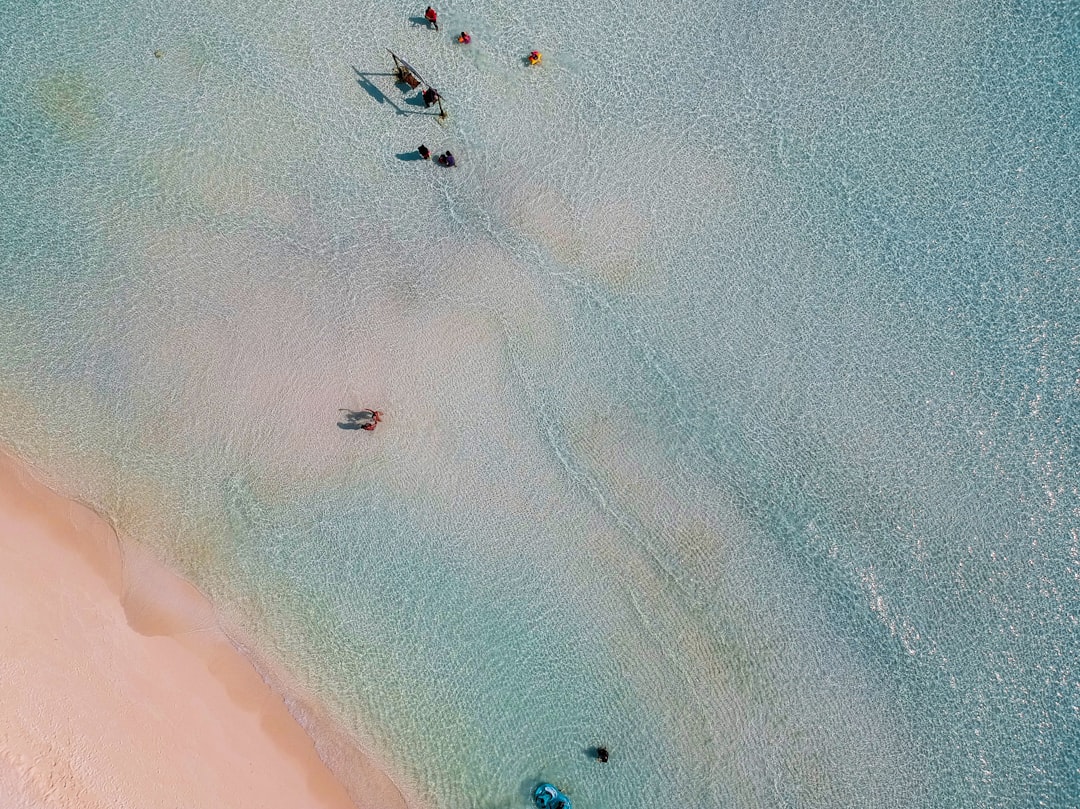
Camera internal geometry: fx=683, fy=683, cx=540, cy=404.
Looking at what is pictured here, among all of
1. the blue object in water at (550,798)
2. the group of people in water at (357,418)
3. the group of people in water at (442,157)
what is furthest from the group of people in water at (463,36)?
the blue object in water at (550,798)

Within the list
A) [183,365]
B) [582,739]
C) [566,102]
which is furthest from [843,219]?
[183,365]

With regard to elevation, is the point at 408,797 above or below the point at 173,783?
above

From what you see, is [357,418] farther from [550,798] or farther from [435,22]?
[435,22]

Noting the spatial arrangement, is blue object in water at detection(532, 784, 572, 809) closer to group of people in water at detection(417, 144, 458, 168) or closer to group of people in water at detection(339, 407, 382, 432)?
group of people in water at detection(339, 407, 382, 432)

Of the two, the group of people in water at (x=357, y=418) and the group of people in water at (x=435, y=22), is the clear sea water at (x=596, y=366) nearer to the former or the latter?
the group of people in water at (x=357, y=418)

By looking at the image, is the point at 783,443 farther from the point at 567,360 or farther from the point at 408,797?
the point at 408,797

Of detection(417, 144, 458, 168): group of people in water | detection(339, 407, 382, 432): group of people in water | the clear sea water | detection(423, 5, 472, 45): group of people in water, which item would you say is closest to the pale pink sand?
the clear sea water
